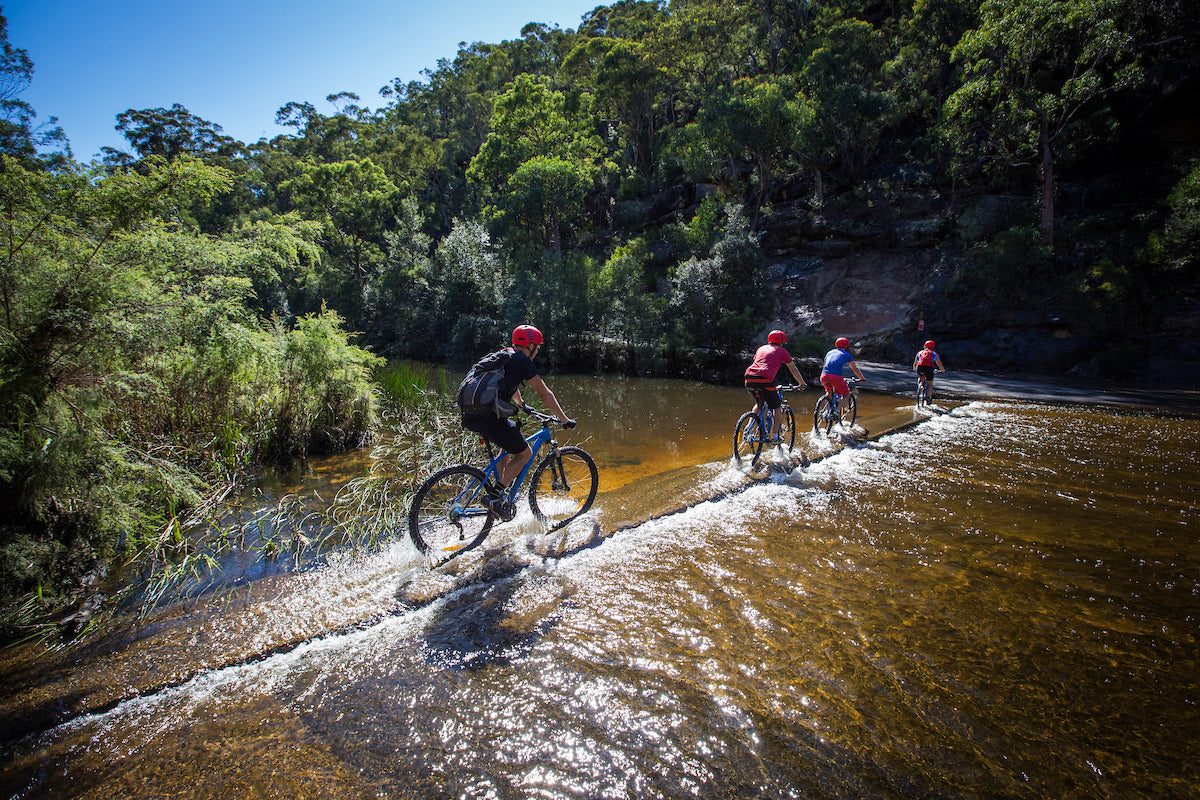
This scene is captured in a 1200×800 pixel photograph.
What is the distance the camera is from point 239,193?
174 ft

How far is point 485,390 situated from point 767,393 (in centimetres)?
484

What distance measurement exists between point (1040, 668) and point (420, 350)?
34461 mm

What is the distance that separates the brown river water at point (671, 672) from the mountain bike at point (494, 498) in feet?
1.23

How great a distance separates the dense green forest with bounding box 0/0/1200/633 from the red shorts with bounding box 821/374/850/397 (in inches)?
364

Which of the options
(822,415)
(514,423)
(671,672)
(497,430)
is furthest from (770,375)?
(671,672)

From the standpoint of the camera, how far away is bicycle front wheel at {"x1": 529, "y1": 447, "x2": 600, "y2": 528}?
5688 millimetres

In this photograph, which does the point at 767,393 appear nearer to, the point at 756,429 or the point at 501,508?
the point at 756,429

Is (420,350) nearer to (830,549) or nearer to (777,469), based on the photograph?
(777,469)

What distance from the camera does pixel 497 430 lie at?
5074 millimetres

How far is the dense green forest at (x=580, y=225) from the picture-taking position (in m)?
4.67

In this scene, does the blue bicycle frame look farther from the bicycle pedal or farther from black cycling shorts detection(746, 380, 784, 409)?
black cycling shorts detection(746, 380, 784, 409)

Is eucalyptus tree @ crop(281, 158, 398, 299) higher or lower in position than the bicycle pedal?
higher

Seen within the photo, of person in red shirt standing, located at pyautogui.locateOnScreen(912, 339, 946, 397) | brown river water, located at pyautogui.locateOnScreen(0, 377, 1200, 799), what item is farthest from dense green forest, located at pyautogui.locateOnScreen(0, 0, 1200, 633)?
person in red shirt standing, located at pyautogui.locateOnScreen(912, 339, 946, 397)

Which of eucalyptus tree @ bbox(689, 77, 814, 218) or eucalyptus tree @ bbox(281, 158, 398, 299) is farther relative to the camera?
eucalyptus tree @ bbox(281, 158, 398, 299)
